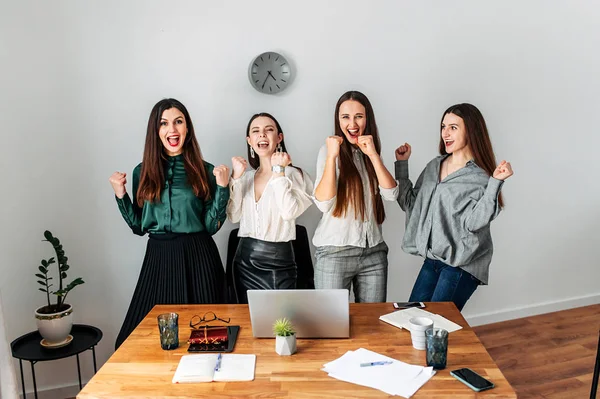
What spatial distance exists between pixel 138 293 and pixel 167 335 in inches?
38.0

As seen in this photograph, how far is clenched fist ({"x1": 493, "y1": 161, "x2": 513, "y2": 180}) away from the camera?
7.85 feet

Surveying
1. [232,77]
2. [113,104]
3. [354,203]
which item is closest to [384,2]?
[232,77]

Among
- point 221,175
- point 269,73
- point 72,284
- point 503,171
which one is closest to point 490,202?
point 503,171

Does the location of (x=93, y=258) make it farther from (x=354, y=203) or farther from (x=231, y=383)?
(x=231, y=383)

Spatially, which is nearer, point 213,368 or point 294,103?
point 213,368

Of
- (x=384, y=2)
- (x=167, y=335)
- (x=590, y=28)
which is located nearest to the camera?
(x=167, y=335)

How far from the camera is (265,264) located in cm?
282

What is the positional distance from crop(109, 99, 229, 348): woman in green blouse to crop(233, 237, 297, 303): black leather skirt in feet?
0.60

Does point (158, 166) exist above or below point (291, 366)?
above

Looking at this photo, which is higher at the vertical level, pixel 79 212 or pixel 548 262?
pixel 79 212

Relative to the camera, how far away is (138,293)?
2777mm

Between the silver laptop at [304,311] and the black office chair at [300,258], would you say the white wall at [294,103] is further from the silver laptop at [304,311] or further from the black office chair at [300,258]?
the silver laptop at [304,311]

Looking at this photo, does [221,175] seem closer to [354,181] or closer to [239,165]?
[239,165]

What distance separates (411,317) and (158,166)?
1421 mm
